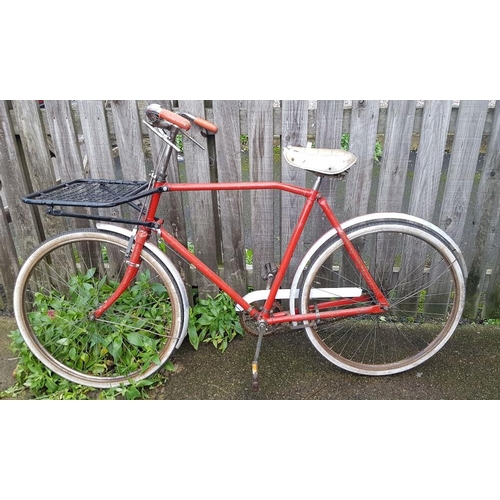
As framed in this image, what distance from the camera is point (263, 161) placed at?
280 centimetres

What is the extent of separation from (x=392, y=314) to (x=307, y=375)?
3.09ft

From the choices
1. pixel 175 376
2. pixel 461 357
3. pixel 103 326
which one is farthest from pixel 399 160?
pixel 103 326

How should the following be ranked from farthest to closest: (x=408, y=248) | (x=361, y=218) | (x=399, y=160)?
(x=408, y=248) < (x=399, y=160) < (x=361, y=218)

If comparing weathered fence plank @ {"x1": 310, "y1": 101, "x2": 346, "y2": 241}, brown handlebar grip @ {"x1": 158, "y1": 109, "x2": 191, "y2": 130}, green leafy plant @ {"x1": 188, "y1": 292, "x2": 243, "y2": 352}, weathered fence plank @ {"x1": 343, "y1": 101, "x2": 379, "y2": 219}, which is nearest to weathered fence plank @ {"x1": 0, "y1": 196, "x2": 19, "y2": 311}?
green leafy plant @ {"x1": 188, "y1": 292, "x2": 243, "y2": 352}

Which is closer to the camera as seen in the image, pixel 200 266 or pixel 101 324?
pixel 200 266

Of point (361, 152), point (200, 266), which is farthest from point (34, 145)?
point (361, 152)

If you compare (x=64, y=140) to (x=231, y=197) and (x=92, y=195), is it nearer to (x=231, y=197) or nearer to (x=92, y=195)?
(x=92, y=195)

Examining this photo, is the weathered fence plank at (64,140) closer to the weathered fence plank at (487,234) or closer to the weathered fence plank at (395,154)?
the weathered fence plank at (395,154)

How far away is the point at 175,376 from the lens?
2.84 metres

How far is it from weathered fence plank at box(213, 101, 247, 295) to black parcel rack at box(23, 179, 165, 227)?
0.58m

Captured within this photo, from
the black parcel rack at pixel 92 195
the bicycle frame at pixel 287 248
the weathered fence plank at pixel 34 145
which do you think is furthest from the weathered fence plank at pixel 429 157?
the weathered fence plank at pixel 34 145

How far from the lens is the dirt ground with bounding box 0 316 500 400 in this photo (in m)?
Answer: 2.70

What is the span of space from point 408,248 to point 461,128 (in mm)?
875

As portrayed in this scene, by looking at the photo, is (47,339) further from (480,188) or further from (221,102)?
(480,188)
